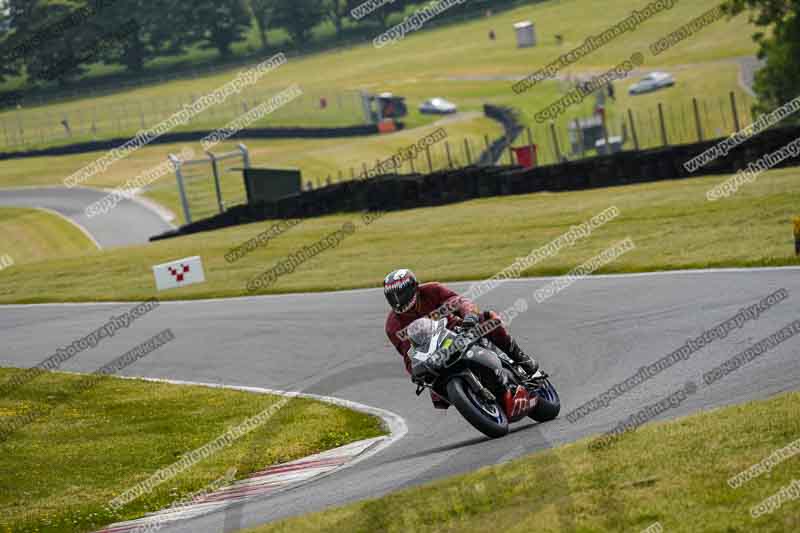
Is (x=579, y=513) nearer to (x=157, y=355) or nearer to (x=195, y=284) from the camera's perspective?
(x=157, y=355)

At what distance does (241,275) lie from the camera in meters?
28.8

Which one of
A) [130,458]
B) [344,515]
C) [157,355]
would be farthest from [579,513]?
[157,355]

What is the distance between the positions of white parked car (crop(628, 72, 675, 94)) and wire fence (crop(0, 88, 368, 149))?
17883 mm

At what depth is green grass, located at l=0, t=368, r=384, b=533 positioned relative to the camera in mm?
11781

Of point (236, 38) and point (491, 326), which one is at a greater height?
point (491, 326)

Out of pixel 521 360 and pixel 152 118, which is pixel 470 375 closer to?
pixel 521 360

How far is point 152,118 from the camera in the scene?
87.4 meters

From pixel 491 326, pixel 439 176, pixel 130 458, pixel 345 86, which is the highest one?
pixel 491 326

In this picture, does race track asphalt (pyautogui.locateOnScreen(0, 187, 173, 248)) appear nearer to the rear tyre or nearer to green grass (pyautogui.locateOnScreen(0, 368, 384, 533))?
green grass (pyautogui.locateOnScreen(0, 368, 384, 533))

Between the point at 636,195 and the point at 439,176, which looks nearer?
the point at 636,195

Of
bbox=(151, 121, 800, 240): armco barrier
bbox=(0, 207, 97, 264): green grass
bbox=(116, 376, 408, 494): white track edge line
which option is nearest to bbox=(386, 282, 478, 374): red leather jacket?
bbox=(116, 376, 408, 494): white track edge line

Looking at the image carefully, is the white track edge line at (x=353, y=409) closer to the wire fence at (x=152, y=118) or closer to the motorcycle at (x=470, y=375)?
the motorcycle at (x=470, y=375)

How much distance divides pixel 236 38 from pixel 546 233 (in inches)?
4017

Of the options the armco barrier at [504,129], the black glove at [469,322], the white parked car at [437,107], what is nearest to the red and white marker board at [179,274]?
the black glove at [469,322]
